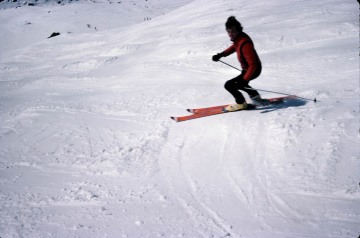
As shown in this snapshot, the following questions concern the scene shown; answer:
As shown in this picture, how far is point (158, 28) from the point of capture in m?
15.3

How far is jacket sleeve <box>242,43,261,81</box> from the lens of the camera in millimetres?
5859

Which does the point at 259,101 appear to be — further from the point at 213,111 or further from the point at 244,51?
the point at 244,51

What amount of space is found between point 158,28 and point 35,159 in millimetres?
11065

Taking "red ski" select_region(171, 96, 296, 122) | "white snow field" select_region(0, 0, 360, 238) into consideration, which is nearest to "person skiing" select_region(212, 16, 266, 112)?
"red ski" select_region(171, 96, 296, 122)

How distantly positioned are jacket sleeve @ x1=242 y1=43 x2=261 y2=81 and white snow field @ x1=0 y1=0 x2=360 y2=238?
0.94 meters

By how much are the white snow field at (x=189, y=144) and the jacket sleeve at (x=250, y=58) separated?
0.94 meters

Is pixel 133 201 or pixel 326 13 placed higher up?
pixel 326 13

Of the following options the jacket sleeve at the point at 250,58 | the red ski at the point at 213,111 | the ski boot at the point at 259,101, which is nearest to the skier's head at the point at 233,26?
the jacket sleeve at the point at 250,58

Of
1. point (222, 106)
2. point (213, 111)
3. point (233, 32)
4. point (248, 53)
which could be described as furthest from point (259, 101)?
point (233, 32)

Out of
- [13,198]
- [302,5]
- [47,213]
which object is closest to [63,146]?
[13,198]

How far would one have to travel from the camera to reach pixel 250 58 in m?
5.88

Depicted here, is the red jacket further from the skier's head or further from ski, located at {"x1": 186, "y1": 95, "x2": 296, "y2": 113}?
ski, located at {"x1": 186, "y1": 95, "x2": 296, "y2": 113}

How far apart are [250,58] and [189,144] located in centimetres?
205

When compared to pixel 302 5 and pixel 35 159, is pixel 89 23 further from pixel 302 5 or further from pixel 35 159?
pixel 35 159
